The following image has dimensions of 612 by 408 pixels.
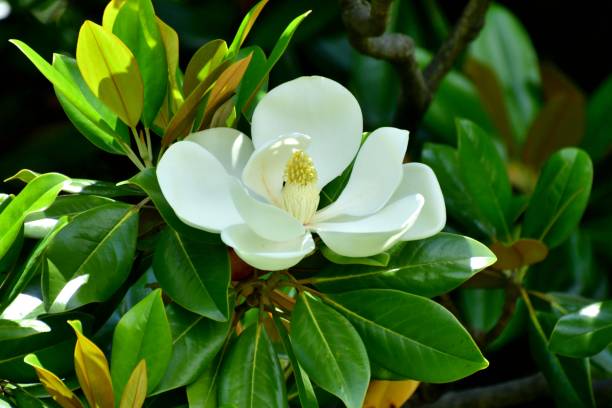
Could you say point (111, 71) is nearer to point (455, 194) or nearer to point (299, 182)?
point (299, 182)

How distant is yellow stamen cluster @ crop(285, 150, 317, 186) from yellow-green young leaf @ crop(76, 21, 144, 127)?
15 cm

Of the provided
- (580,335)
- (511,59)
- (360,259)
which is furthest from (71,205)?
(511,59)

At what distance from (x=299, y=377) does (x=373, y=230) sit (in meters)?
0.14

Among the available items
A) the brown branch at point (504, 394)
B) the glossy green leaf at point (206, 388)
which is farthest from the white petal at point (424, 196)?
the brown branch at point (504, 394)

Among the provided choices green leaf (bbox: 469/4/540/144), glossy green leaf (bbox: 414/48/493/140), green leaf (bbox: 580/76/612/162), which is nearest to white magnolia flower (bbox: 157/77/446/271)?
glossy green leaf (bbox: 414/48/493/140)

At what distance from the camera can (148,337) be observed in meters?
0.80

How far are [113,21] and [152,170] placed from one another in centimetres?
16

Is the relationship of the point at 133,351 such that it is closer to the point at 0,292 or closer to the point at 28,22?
the point at 0,292

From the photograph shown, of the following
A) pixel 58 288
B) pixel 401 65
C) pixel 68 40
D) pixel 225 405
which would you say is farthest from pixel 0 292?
pixel 68 40

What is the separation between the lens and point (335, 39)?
2.23 m

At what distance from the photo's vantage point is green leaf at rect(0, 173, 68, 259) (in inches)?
32.8

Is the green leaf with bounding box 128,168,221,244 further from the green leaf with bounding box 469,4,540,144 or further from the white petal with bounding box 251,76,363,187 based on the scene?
the green leaf with bounding box 469,4,540,144

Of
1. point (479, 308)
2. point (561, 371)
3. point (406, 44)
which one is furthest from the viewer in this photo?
point (479, 308)

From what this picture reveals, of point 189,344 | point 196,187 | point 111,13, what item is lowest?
point 189,344
